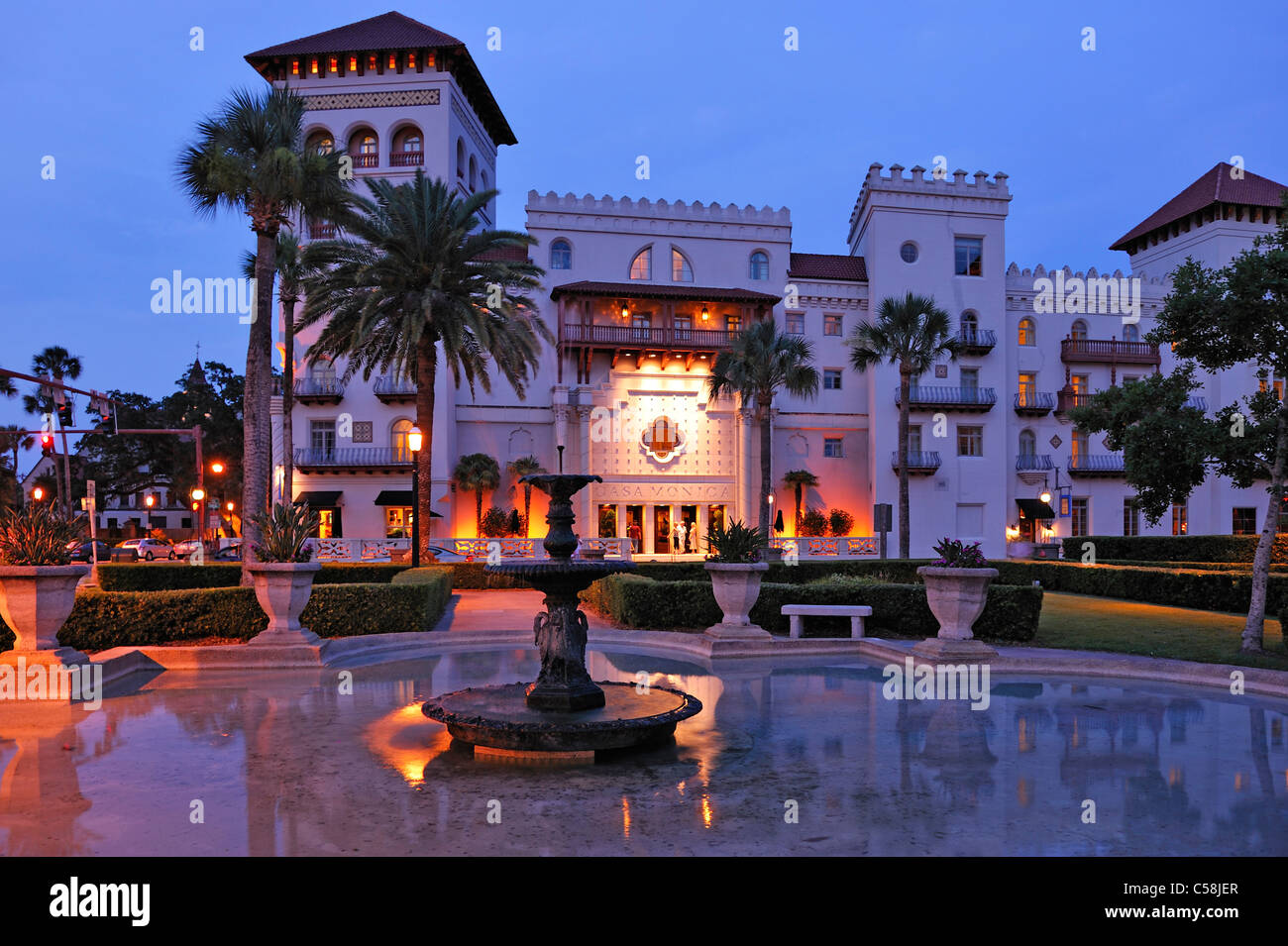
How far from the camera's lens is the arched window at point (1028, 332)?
144 feet

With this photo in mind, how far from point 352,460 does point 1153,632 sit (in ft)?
106

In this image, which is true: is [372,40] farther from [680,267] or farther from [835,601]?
[835,601]

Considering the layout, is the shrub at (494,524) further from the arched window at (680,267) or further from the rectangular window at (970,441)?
the rectangular window at (970,441)

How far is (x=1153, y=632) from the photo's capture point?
16.2m

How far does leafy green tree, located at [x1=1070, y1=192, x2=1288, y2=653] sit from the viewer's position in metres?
12.8

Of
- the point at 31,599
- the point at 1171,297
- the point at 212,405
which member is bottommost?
the point at 31,599

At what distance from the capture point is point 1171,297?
1414cm

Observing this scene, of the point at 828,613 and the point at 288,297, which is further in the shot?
the point at 288,297

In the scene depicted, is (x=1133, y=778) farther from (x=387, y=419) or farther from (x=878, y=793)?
(x=387, y=419)

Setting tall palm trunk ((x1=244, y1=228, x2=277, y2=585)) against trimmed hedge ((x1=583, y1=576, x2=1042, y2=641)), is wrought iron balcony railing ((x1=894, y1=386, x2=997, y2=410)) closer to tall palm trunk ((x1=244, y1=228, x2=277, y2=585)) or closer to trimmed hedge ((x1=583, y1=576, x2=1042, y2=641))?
trimmed hedge ((x1=583, y1=576, x2=1042, y2=641))

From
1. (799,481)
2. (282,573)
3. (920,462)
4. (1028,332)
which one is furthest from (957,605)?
(1028,332)

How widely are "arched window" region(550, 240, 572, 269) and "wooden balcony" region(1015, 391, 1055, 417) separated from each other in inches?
954
